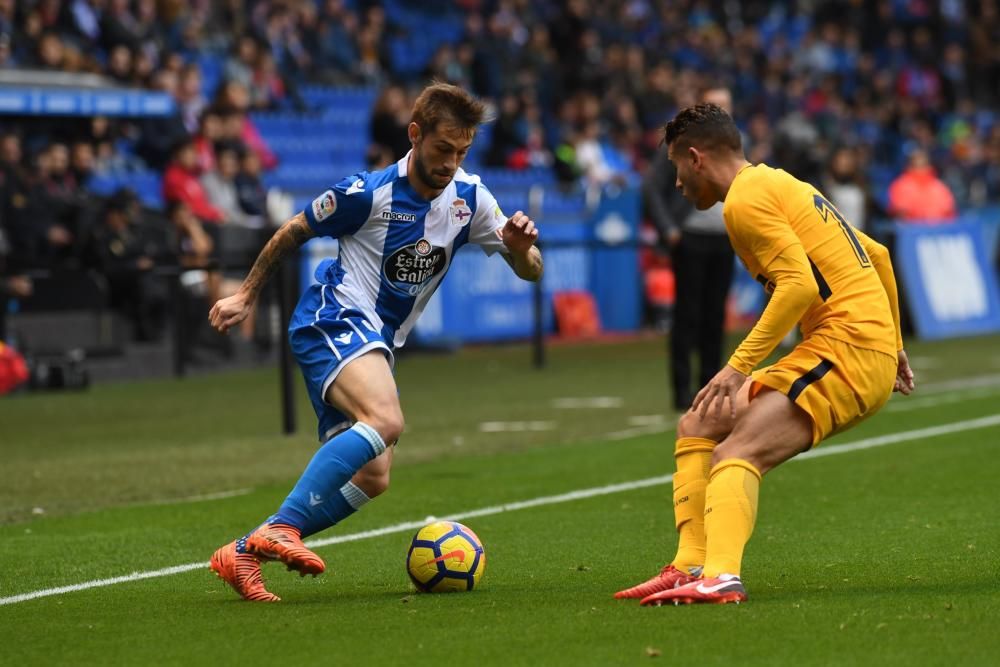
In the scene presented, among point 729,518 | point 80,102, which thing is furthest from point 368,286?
point 80,102

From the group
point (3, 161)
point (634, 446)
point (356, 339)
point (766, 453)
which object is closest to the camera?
point (766, 453)

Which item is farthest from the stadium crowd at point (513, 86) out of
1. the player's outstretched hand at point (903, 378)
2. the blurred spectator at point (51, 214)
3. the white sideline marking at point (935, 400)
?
the player's outstretched hand at point (903, 378)

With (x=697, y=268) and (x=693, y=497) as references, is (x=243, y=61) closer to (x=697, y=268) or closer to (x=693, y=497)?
(x=697, y=268)

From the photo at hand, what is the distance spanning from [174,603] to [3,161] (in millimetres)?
11575

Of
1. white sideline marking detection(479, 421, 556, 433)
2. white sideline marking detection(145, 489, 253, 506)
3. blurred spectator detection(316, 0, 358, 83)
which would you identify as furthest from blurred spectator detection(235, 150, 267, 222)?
white sideline marking detection(145, 489, 253, 506)

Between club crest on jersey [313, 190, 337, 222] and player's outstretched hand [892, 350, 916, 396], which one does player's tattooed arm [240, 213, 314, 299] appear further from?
player's outstretched hand [892, 350, 916, 396]

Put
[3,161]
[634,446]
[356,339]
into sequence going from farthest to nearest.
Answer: [3,161] < [634,446] < [356,339]

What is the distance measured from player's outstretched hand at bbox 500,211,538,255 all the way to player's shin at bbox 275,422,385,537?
35.5 inches

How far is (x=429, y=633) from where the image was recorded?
586cm

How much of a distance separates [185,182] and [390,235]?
12655 millimetres

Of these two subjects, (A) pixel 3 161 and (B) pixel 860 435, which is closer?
(B) pixel 860 435

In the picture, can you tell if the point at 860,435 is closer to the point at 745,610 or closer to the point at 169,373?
the point at 745,610

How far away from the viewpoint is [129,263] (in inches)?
668

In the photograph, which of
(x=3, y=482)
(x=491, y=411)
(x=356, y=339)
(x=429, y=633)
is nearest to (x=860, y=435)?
(x=491, y=411)
